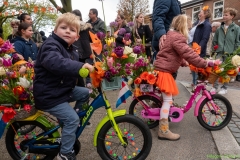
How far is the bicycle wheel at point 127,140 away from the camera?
229cm

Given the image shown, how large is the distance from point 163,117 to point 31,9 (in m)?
27.2

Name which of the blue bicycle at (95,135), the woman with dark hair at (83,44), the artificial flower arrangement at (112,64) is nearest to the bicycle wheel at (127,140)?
the blue bicycle at (95,135)

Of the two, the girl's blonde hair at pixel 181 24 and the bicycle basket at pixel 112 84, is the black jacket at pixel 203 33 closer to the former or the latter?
the girl's blonde hair at pixel 181 24

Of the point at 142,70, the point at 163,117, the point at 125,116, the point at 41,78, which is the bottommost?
the point at 163,117

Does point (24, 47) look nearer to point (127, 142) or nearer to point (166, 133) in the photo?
point (127, 142)

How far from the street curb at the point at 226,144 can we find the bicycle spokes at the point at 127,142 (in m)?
0.95

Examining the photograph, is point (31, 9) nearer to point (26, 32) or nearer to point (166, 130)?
point (26, 32)

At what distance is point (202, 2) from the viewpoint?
24438mm

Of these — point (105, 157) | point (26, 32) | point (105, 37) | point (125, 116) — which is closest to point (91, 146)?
point (105, 157)

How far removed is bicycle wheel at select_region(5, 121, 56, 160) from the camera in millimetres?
2365

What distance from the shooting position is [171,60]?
2.93m

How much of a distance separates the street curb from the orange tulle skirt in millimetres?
880

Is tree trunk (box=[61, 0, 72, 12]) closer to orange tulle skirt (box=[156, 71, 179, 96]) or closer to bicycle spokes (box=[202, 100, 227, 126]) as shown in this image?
orange tulle skirt (box=[156, 71, 179, 96])

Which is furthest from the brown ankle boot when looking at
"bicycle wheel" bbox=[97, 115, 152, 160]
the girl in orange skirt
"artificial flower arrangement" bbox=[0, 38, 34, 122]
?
"artificial flower arrangement" bbox=[0, 38, 34, 122]
